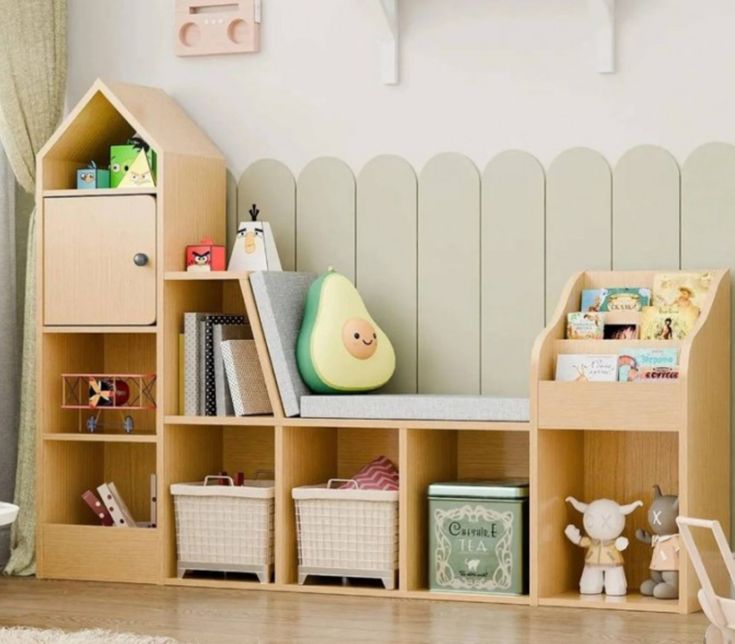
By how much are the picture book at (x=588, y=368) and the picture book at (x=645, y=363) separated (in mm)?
24

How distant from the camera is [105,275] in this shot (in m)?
4.44

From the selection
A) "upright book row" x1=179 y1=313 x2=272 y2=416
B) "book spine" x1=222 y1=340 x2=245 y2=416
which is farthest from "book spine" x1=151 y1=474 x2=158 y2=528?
"book spine" x1=222 y1=340 x2=245 y2=416

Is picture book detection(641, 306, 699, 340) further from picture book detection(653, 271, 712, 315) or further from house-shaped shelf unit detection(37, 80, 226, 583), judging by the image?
house-shaped shelf unit detection(37, 80, 226, 583)

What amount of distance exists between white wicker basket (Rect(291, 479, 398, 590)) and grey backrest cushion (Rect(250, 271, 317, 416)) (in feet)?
0.89

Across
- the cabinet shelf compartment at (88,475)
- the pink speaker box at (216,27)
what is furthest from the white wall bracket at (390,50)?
the cabinet shelf compartment at (88,475)

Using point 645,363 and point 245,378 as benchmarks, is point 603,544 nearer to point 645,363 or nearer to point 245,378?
point 645,363

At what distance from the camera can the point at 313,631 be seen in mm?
3609

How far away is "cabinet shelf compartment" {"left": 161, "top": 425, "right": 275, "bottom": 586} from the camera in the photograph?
4406 millimetres

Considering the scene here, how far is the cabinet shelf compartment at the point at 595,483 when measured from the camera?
400 cm

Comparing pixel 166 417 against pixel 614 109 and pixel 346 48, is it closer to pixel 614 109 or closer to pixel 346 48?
pixel 346 48

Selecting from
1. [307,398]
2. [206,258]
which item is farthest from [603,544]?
[206,258]

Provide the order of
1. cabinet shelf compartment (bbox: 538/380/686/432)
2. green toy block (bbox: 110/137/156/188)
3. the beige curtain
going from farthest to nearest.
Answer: the beige curtain, green toy block (bbox: 110/137/156/188), cabinet shelf compartment (bbox: 538/380/686/432)

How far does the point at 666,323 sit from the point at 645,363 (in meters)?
0.17

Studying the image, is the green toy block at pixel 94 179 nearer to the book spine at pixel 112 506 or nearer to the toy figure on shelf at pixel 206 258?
the toy figure on shelf at pixel 206 258
